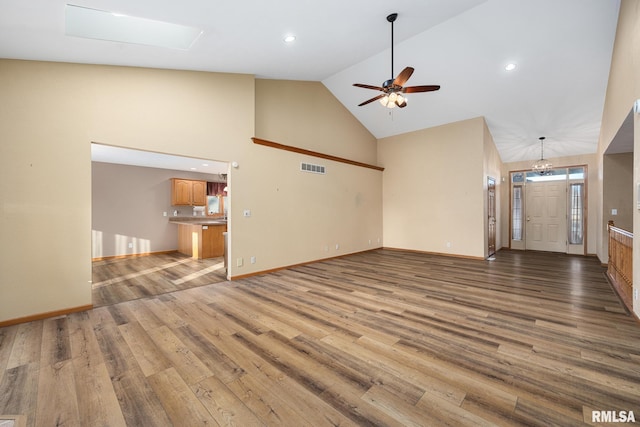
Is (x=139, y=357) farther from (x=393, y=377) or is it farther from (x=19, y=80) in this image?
(x=19, y=80)

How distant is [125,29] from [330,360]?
166 inches

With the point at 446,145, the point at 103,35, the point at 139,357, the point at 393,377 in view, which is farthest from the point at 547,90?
the point at 139,357

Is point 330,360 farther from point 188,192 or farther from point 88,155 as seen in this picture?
point 188,192

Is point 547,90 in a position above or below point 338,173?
above

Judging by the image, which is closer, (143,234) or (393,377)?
(393,377)

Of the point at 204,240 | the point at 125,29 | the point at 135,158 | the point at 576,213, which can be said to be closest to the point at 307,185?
the point at 204,240

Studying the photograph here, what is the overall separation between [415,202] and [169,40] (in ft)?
A: 21.9

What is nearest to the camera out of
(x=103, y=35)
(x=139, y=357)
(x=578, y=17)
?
(x=139, y=357)

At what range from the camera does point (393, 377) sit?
1998mm

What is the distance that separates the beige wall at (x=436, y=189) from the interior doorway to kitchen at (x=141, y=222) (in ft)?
16.5

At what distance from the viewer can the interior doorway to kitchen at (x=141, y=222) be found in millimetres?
Answer: 5098

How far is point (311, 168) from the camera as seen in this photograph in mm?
6250

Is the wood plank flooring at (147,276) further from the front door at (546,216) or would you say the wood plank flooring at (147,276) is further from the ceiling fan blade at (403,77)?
the front door at (546,216)

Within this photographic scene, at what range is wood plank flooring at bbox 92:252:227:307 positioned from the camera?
4.08 m
